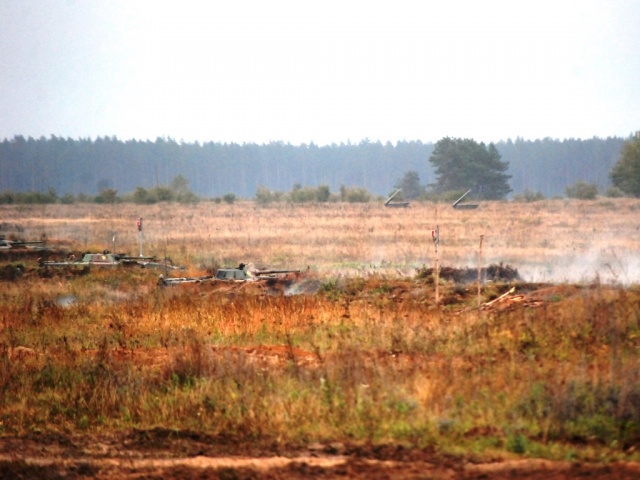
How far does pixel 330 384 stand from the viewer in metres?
10.6

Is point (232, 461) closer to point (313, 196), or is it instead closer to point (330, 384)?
point (330, 384)

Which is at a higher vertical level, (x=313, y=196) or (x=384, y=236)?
(x=313, y=196)

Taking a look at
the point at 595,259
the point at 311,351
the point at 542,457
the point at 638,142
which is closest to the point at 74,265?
the point at 595,259

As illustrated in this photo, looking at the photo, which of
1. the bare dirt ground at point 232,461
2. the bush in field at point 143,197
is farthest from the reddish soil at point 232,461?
the bush in field at point 143,197

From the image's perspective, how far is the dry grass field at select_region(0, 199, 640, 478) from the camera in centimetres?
879

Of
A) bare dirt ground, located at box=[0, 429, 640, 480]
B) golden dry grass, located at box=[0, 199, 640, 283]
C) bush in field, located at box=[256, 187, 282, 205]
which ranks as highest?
bush in field, located at box=[256, 187, 282, 205]

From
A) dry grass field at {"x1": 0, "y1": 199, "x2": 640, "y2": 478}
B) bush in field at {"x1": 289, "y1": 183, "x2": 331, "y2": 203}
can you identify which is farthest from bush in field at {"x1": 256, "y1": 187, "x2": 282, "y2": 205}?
dry grass field at {"x1": 0, "y1": 199, "x2": 640, "y2": 478}

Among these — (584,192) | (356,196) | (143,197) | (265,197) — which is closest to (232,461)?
(584,192)

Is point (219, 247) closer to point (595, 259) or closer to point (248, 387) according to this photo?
point (595, 259)

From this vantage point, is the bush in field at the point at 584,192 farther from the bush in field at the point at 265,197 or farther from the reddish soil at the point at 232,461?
the reddish soil at the point at 232,461

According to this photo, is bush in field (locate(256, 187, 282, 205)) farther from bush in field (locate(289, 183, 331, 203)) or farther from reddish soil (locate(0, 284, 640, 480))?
reddish soil (locate(0, 284, 640, 480))

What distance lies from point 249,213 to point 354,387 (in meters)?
63.6

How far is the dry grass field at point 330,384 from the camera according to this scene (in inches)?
346

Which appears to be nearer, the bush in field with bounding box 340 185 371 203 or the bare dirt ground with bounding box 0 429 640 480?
the bare dirt ground with bounding box 0 429 640 480
